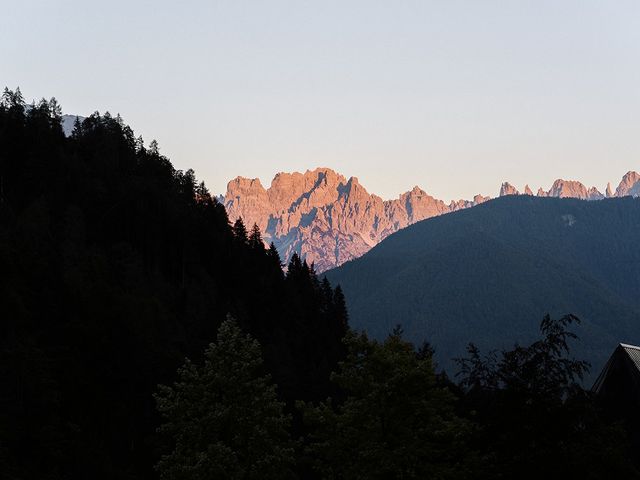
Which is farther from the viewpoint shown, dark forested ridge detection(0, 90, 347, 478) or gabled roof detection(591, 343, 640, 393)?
dark forested ridge detection(0, 90, 347, 478)

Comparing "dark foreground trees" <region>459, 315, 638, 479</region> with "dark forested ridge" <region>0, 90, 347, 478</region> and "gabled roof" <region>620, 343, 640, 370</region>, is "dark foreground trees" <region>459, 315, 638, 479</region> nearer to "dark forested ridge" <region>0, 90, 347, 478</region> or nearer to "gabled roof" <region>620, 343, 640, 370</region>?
"gabled roof" <region>620, 343, 640, 370</region>

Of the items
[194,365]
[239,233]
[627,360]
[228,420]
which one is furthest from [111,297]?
[239,233]

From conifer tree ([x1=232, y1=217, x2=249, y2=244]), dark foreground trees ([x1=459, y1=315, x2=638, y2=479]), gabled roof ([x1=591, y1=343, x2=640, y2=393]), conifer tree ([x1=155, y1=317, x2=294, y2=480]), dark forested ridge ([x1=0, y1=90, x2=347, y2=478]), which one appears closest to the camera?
dark foreground trees ([x1=459, y1=315, x2=638, y2=479])

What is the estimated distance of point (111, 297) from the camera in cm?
7188

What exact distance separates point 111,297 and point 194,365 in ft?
125

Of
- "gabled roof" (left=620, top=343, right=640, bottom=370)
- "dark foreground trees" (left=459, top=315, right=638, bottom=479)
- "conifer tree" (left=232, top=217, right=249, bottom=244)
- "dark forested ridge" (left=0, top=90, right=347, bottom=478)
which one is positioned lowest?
"dark foreground trees" (left=459, top=315, right=638, bottom=479)

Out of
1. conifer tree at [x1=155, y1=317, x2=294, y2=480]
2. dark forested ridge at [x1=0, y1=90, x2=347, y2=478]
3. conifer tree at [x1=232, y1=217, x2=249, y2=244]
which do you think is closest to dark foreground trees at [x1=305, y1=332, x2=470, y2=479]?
conifer tree at [x1=155, y1=317, x2=294, y2=480]

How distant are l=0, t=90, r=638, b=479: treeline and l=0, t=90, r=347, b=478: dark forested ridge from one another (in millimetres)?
226

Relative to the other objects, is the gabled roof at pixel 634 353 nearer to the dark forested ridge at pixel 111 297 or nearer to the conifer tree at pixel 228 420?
the conifer tree at pixel 228 420

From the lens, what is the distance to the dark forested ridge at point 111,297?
5369 cm

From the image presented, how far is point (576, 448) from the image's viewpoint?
2698 centimetres

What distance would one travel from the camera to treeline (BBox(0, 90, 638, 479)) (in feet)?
96.8

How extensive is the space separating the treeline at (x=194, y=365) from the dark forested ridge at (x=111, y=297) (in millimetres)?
226

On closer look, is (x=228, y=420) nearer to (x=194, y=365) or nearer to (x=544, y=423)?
(x=194, y=365)
